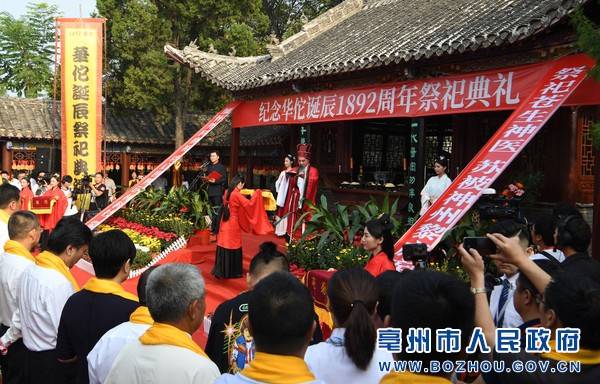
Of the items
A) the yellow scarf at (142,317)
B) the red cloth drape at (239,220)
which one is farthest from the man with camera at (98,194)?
the yellow scarf at (142,317)

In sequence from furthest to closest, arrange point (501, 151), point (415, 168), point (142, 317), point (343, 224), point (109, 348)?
point (415, 168) → point (343, 224) → point (501, 151) → point (142, 317) → point (109, 348)

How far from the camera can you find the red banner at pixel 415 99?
23.4ft

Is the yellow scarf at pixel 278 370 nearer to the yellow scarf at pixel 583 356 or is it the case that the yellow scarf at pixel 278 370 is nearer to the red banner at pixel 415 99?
the yellow scarf at pixel 583 356

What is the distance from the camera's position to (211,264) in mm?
9523

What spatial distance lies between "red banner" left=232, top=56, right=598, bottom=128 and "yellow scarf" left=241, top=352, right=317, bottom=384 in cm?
578

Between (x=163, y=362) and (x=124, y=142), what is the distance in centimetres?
1673

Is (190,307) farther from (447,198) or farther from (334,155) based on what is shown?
(334,155)

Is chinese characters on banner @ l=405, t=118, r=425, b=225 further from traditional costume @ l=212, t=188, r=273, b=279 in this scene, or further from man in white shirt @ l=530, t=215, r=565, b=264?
man in white shirt @ l=530, t=215, r=565, b=264

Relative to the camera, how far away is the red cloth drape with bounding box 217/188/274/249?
8070 millimetres

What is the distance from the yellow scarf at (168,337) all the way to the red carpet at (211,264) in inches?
209

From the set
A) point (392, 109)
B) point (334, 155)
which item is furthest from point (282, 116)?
point (392, 109)

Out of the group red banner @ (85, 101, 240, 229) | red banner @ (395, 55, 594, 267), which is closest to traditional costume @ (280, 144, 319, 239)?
red banner @ (85, 101, 240, 229)

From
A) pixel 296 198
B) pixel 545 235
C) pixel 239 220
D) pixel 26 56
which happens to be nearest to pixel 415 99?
pixel 296 198

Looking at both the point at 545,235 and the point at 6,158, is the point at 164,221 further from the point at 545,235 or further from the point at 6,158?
the point at 545,235
